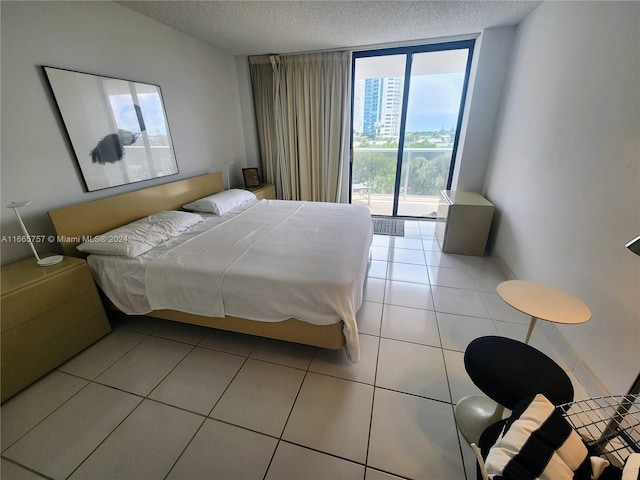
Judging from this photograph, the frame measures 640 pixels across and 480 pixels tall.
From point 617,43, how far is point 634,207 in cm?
99

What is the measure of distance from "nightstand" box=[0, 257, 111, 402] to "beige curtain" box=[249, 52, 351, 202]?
3.16 meters

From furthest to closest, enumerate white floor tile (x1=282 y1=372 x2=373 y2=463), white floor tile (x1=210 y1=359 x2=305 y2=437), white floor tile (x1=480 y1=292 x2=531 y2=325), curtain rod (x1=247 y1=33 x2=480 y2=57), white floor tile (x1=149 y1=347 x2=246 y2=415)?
1. curtain rod (x1=247 y1=33 x2=480 y2=57)
2. white floor tile (x1=480 y1=292 x2=531 y2=325)
3. white floor tile (x1=149 y1=347 x2=246 y2=415)
4. white floor tile (x1=210 y1=359 x2=305 y2=437)
5. white floor tile (x1=282 y1=372 x2=373 y2=463)

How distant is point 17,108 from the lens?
1.78 meters

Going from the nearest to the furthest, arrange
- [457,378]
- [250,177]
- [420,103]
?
[457,378] → [420,103] → [250,177]

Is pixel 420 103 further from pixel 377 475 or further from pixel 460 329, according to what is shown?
pixel 377 475

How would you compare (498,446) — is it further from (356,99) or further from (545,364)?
(356,99)

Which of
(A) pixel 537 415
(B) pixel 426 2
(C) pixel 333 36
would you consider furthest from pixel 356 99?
(A) pixel 537 415

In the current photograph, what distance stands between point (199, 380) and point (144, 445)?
392mm

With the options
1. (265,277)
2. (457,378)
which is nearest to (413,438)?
(457,378)

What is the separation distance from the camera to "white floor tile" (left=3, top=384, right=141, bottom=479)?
126 cm

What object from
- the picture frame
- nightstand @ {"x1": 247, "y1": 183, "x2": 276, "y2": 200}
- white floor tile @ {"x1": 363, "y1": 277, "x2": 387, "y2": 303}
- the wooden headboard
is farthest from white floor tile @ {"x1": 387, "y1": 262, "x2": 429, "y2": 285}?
the picture frame

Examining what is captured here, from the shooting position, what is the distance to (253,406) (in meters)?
1.49

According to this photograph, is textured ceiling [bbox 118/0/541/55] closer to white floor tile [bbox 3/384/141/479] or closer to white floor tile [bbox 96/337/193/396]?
white floor tile [bbox 96/337/193/396]

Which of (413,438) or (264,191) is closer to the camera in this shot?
(413,438)
